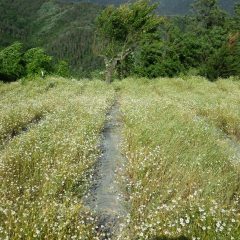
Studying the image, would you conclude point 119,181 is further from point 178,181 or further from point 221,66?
point 221,66

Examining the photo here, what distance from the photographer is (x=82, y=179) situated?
677 cm

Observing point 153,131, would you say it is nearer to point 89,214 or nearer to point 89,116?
point 89,116

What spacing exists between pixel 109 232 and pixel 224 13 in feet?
197

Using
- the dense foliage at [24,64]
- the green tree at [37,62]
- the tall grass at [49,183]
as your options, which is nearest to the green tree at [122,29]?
the dense foliage at [24,64]

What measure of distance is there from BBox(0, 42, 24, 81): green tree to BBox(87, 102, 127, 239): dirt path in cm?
5267

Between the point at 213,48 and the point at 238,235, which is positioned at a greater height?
the point at 238,235

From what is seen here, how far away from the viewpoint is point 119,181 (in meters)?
7.02

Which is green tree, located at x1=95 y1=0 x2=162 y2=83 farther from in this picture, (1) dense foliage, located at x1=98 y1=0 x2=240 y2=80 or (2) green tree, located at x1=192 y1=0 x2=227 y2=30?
(2) green tree, located at x1=192 y1=0 x2=227 y2=30

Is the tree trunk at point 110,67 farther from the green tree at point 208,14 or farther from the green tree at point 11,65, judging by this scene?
the green tree at point 11,65

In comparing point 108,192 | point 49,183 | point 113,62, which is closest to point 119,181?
point 108,192

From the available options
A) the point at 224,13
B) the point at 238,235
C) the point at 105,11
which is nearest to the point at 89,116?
the point at 238,235

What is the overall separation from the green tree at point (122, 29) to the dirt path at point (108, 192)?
32.7 m

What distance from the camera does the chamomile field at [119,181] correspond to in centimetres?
500

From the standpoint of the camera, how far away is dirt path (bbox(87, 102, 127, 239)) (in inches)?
219
